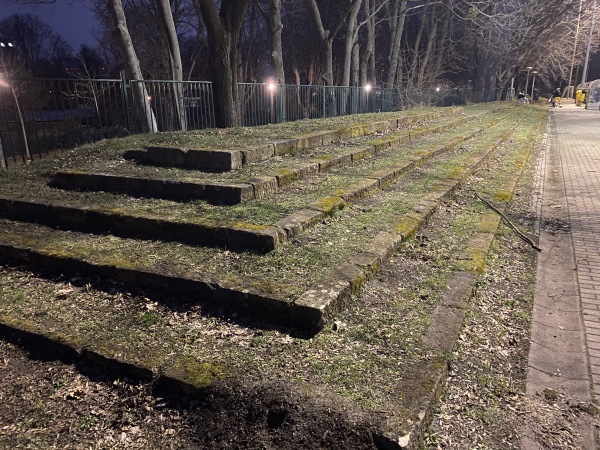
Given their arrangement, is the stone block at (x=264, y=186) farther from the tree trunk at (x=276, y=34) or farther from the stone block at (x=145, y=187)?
the tree trunk at (x=276, y=34)

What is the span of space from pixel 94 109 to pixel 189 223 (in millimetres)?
6621

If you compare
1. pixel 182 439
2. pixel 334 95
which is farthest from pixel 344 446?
pixel 334 95

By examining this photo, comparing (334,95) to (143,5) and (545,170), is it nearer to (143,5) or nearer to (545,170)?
(545,170)

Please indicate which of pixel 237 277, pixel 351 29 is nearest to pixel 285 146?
pixel 237 277

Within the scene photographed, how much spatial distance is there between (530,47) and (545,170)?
28775 mm

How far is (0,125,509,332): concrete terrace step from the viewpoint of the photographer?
3.12 m

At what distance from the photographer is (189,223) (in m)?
4.33

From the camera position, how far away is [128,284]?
3.78m

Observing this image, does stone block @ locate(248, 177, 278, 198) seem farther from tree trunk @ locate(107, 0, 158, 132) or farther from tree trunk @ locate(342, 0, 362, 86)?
tree trunk @ locate(342, 0, 362, 86)

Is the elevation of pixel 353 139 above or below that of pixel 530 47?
below

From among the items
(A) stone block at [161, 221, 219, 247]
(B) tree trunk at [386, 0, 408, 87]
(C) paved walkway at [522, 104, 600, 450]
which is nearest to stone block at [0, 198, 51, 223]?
(A) stone block at [161, 221, 219, 247]

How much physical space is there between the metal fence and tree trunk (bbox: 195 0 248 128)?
0.94m

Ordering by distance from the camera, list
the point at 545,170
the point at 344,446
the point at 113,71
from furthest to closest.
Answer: the point at 113,71
the point at 545,170
the point at 344,446

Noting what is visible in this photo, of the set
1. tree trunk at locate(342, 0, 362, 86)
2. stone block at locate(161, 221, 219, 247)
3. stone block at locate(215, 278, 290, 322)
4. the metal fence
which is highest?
tree trunk at locate(342, 0, 362, 86)
